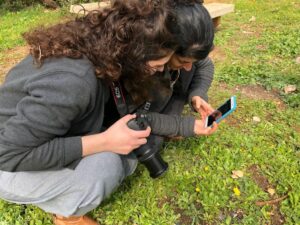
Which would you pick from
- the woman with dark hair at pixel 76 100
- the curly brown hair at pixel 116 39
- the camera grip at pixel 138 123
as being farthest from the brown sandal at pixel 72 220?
the curly brown hair at pixel 116 39

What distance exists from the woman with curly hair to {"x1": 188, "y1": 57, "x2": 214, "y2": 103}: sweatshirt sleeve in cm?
71

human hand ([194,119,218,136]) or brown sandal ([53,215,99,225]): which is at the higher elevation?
human hand ([194,119,218,136])

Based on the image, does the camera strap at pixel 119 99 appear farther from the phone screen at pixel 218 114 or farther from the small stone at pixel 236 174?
the small stone at pixel 236 174

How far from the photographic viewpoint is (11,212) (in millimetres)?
2137

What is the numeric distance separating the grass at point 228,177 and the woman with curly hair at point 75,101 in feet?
1.31

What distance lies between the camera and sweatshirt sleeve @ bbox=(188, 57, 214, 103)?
8.09 ft

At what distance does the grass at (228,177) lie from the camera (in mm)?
2115

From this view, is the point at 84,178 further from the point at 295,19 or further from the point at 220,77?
the point at 295,19

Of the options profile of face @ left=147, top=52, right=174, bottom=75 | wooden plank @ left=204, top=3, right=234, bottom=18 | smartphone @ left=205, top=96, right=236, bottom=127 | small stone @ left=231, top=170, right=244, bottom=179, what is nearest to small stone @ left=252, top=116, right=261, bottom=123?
small stone @ left=231, top=170, right=244, bottom=179

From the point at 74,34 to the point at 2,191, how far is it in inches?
35.4

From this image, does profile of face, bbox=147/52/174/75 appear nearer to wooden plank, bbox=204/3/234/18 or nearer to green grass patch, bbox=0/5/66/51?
wooden plank, bbox=204/3/234/18

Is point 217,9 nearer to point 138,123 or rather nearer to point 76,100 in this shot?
point 138,123

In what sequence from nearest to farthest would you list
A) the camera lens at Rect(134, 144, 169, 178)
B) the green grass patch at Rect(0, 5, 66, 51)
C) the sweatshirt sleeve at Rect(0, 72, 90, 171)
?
the sweatshirt sleeve at Rect(0, 72, 90, 171), the camera lens at Rect(134, 144, 169, 178), the green grass patch at Rect(0, 5, 66, 51)

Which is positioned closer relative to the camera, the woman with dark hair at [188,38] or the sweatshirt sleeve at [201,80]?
the woman with dark hair at [188,38]
